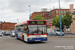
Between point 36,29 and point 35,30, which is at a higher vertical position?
point 36,29

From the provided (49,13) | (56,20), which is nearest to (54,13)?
(49,13)

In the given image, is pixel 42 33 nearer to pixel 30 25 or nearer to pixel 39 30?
pixel 39 30

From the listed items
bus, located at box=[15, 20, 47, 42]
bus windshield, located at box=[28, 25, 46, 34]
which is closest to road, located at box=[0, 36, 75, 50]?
bus, located at box=[15, 20, 47, 42]

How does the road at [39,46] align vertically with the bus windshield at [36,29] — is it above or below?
below

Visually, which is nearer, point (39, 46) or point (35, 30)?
point (39, 46)

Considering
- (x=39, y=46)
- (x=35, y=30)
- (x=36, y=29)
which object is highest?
(x=36, y=29)

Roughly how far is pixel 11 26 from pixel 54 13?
33801 mm

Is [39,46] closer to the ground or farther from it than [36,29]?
closer to the ground

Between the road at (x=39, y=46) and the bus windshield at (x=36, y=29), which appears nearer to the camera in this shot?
the road at (x=39, y=46)

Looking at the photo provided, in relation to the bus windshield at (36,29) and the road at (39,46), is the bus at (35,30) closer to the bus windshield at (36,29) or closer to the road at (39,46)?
the bus windshield at (36,29)

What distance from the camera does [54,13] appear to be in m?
96.6

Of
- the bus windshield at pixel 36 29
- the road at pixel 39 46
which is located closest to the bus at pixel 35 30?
the bus windshield at pixel 36 29

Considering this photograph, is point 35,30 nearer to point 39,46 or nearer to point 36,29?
point 36,29

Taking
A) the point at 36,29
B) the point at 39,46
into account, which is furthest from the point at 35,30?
the point at 39,46
